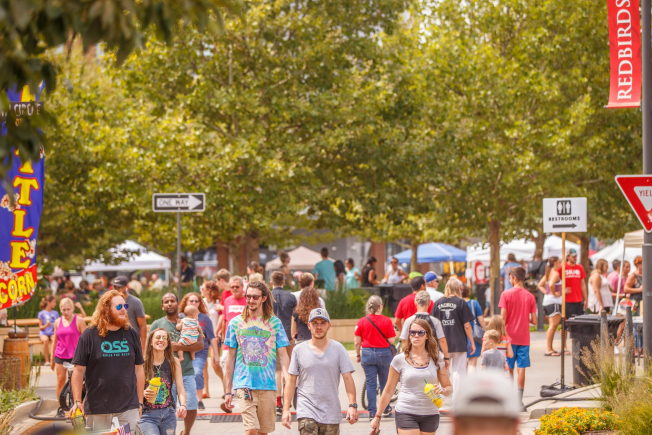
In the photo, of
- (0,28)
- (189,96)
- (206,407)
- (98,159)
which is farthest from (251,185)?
(0,28)

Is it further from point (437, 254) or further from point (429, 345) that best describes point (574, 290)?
point (437, 254)

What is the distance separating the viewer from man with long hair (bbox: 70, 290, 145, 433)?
278 inches

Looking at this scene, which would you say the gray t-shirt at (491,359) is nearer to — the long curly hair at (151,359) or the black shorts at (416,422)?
the black shorts at (416,422)

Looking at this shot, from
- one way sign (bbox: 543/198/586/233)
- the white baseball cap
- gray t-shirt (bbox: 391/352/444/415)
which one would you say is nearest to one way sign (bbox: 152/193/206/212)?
one way sign (bbox: 543/198/586/233)

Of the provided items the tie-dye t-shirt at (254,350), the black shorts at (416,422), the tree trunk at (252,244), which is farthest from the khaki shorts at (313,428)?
the tree trunk at (252,244)

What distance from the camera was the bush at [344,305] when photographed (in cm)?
1981

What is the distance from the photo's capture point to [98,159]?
2308 centimetres

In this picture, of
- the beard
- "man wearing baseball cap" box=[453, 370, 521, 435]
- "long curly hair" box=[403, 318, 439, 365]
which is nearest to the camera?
"man wearing baseball cap" box=[453, 370, 521, 435]

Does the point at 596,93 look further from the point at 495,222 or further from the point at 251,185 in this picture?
the point at 251,185

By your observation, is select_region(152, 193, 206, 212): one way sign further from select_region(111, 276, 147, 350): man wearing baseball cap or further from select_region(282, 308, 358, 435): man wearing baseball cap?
select_region(282, 308, 358, 435): man wearing baseball cap

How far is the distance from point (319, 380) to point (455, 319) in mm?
4689

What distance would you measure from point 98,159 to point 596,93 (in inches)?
622

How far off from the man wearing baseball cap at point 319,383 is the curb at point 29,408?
4.24 metres

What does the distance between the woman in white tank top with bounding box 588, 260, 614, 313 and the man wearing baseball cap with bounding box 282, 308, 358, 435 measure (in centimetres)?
1325
